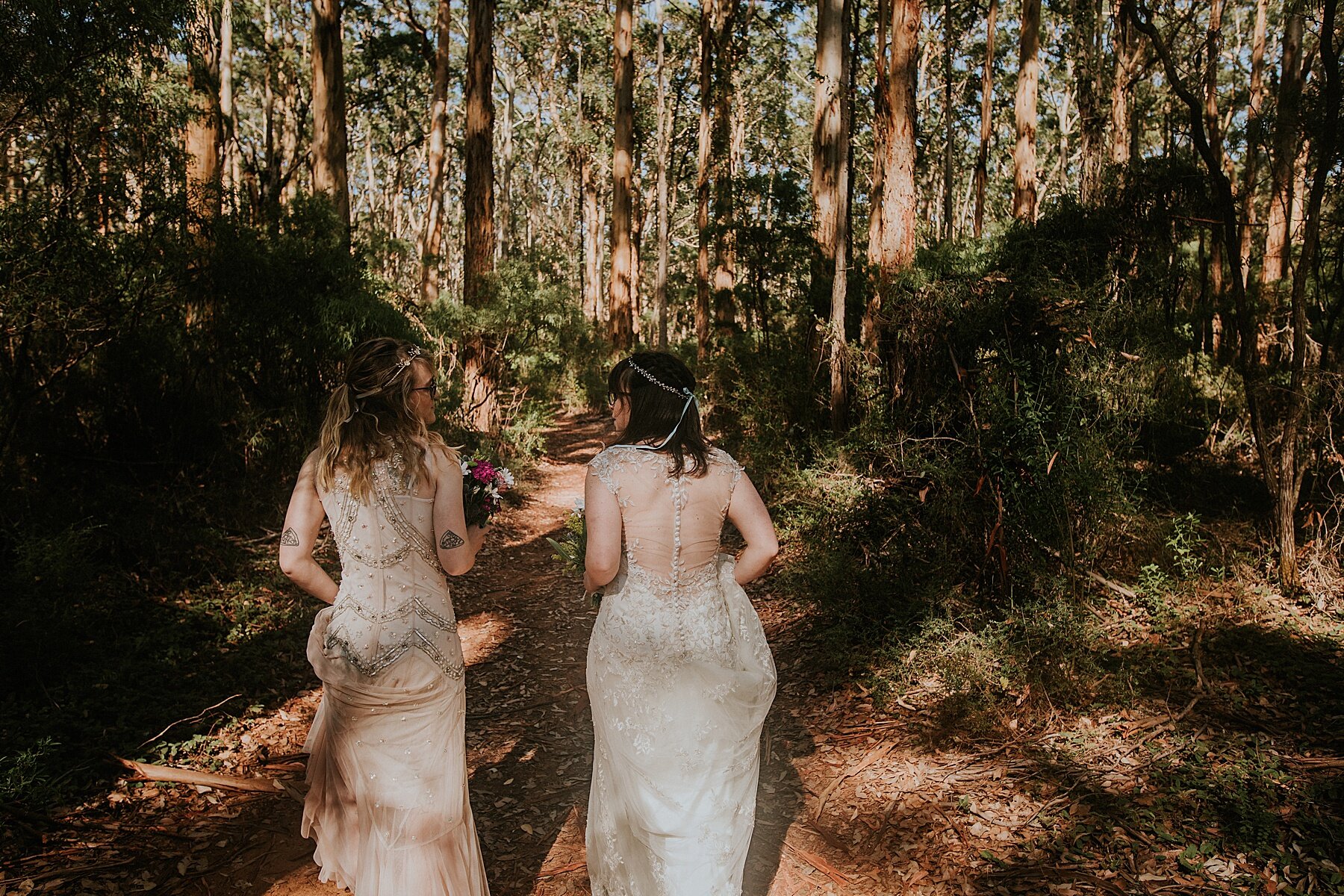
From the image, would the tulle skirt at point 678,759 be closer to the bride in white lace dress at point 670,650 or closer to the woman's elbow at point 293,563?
the bride in white lace dress at point 670,650

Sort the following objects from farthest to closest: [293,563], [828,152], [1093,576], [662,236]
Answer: [662,236] < [828,152] < [1093,576] < [293,563]

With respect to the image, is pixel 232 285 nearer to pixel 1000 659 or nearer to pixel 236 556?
pixel 236 556

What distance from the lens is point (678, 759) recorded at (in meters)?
2.95

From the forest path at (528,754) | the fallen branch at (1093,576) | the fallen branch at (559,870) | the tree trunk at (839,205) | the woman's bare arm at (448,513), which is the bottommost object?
the fallen branch at (559,870)

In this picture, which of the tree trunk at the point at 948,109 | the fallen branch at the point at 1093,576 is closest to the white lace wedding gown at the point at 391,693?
the fallen branch at the point at 1093,576

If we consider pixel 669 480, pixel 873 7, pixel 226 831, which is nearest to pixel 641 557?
pixel 669 480

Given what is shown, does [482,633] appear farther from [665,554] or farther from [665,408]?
[665,408]

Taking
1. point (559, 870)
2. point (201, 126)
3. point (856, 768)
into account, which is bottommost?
point (559, 870)

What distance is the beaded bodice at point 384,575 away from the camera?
2.91 meters

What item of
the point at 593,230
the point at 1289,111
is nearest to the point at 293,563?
the point at 1289,111

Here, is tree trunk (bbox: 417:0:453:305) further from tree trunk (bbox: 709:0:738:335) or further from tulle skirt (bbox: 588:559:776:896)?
tulle skirt (bbox: 588:559:776:896)

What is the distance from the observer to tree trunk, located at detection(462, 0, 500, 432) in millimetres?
12797

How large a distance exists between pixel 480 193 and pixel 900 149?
7169mm

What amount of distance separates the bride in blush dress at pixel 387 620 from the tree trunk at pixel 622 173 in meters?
16.4
